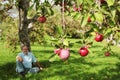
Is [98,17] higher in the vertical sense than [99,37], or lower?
higher

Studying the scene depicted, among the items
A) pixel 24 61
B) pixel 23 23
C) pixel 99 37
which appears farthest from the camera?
pixel 23 23

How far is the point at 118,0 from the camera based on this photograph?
3.95m

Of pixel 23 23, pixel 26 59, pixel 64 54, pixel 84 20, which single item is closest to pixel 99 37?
pixel 84 20

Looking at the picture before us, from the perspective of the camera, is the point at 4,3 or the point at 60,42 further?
the point at 4,3

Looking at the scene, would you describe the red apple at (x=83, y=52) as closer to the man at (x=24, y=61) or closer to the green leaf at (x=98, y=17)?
the green leaf at (x=98, y=17)

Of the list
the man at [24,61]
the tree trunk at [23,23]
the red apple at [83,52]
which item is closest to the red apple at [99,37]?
the red apple at [83,52]

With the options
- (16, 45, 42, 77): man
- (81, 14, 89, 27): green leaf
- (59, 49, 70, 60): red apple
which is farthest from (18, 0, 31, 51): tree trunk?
(59, 49, 70, 60): red apple

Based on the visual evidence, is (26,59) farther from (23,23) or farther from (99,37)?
(99,37)

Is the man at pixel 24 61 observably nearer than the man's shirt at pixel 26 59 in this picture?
Yes

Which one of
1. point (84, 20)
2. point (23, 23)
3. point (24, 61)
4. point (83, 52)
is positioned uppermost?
point (84, 20)

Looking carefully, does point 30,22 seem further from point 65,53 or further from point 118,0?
point 65,53

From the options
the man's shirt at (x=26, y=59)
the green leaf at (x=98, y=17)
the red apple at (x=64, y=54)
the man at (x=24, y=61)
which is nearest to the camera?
the red apple at (x=64, y=54)

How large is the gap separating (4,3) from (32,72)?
13.4 feet

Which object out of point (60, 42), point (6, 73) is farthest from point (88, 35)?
point (6, 73)
